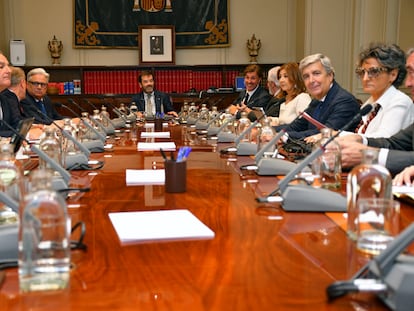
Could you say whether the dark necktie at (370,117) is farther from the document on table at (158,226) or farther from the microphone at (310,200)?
the document on table at (158,226)

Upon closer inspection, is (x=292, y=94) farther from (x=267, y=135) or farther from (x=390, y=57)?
(x=267, y=135)

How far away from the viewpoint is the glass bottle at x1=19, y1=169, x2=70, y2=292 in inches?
38.5

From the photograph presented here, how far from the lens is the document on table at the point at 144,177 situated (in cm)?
203

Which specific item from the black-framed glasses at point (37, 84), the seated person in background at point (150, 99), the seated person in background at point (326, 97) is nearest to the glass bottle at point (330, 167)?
the seated person in background at point (326, 97)

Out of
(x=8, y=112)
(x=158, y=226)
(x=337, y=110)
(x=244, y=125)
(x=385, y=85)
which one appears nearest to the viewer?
(x=158, y=226)

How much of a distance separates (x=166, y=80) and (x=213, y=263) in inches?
288

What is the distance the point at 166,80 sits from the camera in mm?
8281

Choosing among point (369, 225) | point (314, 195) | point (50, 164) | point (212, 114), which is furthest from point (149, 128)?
point (369, 225)

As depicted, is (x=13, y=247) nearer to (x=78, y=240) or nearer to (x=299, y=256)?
(x=78, y=240)

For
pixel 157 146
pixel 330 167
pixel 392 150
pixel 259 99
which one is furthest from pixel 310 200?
pixel 259 99

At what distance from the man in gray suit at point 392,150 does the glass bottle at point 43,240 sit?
128 centimetres

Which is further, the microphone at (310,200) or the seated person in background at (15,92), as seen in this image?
the seated person in background at (15,92)

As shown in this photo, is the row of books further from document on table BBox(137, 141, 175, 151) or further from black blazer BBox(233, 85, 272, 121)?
document on table BBox(137, 141, 175, 151)

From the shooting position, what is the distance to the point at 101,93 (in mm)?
8195
